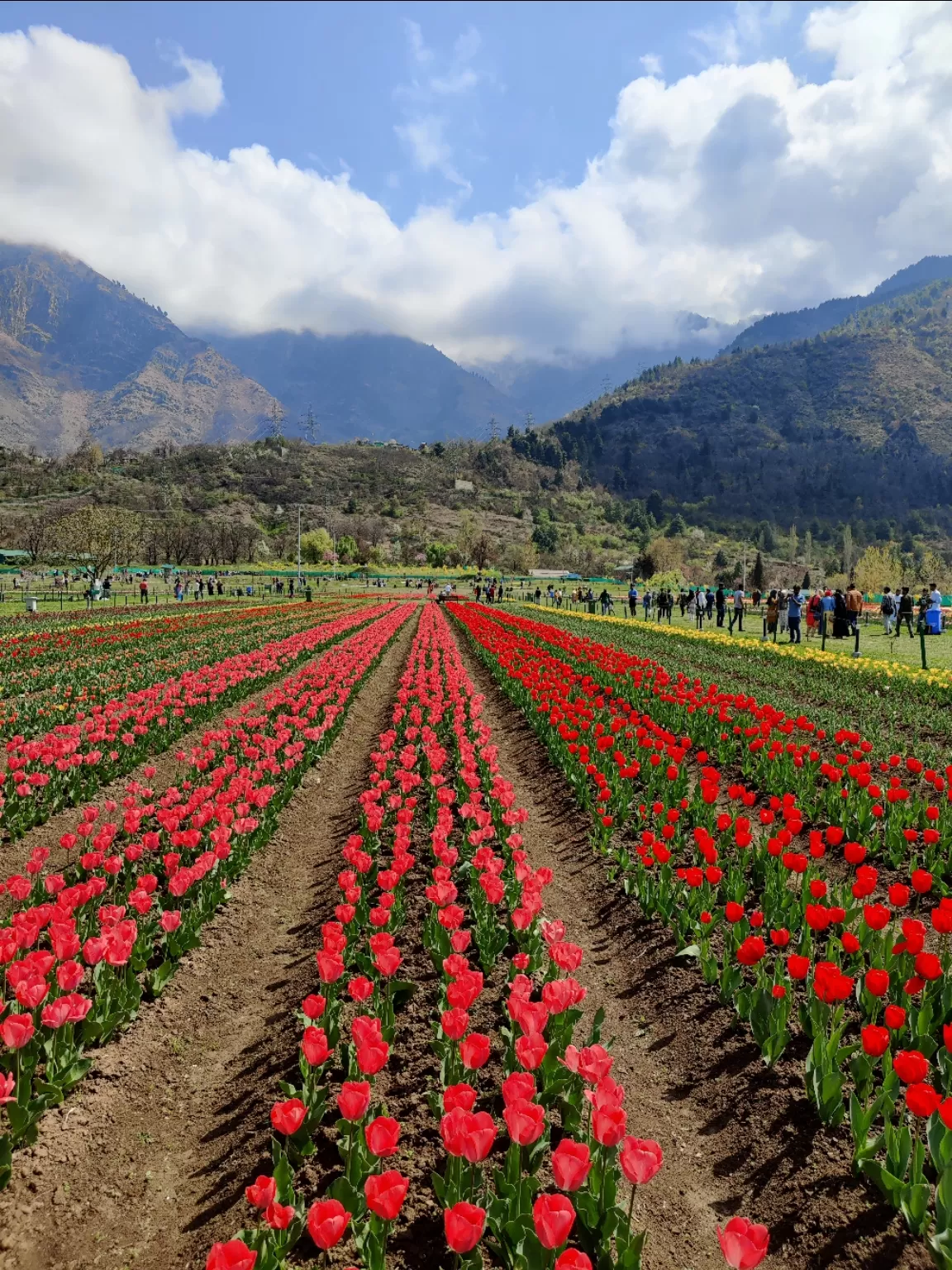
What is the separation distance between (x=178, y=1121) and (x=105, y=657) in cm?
1789

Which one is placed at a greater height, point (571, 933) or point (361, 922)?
point (361, 922)

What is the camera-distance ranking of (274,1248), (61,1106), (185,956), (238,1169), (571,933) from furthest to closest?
(571,933) → (185,956) → (61,1106) → (238,1169) → (274,1248)

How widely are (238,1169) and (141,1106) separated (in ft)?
2.72

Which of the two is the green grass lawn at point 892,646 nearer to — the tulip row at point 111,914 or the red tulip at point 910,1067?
the tulip row at point 111,914

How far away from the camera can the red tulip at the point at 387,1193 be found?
2.19m

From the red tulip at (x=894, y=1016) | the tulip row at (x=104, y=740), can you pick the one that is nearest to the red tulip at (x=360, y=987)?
the red tulip at (x=894, y=1016)

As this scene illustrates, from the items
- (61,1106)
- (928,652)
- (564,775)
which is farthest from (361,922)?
(928,652)

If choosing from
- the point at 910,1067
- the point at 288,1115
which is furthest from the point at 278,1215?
the point at 910,1067

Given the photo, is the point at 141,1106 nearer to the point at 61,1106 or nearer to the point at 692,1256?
the point at 61,1106

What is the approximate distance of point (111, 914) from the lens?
4297 mm

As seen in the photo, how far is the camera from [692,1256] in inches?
115

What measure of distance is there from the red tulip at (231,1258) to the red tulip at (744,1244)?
133 centimetres

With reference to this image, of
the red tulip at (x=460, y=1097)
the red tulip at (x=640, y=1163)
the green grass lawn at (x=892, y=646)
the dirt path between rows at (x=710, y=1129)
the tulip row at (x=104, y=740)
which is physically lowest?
the dirt path between rows at (x=710, y=1129)

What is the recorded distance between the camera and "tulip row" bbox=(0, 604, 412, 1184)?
3.44 meters
